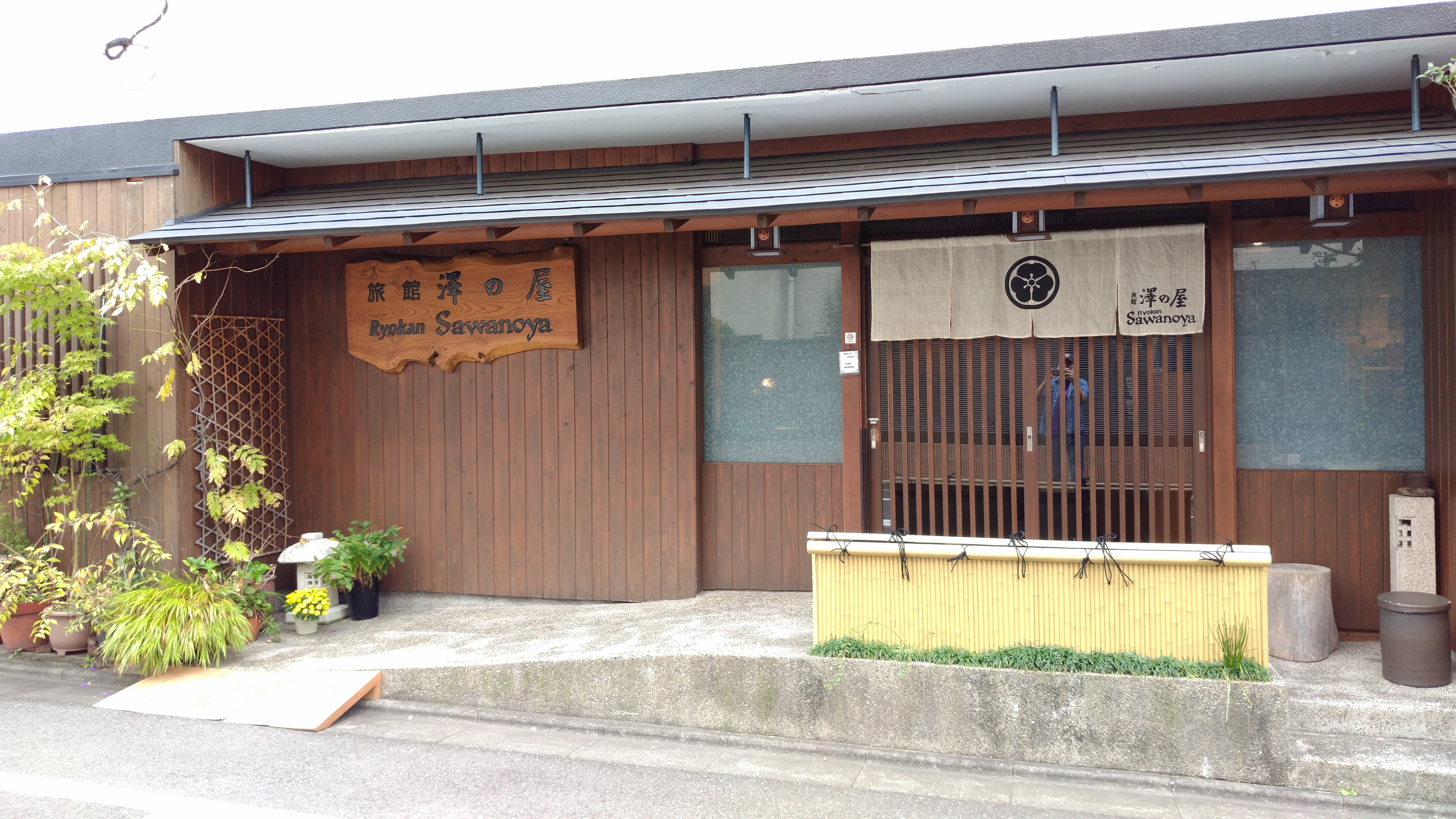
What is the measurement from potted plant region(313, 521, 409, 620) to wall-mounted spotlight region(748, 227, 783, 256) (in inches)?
154

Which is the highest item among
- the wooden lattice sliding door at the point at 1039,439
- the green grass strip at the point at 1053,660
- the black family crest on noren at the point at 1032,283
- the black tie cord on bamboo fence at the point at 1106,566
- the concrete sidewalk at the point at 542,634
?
the black family crest on noren at the point at 1032,283

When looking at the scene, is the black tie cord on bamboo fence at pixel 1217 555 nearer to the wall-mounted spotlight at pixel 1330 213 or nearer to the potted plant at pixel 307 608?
the wall-mounted spotlight at pixel 1330 213

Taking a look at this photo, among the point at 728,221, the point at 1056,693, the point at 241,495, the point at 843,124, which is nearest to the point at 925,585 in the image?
the point at 1056,693

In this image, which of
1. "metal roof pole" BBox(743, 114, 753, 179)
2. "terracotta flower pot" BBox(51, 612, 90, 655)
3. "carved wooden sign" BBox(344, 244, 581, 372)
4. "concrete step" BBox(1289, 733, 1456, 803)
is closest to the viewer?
"concrete step" BBox(1289, 733, 1456, 803)

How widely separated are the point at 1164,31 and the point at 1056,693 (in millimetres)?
4117

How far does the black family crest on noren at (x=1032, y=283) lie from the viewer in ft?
23.6

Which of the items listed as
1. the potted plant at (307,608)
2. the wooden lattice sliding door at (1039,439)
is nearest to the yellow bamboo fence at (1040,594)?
the wooden lattice sliding door at (1039,439)

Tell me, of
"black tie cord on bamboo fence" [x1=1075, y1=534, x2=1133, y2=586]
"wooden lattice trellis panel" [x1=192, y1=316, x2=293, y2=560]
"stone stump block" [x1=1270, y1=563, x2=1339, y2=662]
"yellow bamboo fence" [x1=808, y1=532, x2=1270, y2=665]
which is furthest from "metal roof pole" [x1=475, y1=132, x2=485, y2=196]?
"stone stump block" [x1=1270, y1=563, x2=1339, y2=662]

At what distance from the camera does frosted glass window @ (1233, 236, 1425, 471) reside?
6.73 metres

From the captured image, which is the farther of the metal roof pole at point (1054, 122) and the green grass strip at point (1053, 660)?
the metal roof pole at point (1054, 122)

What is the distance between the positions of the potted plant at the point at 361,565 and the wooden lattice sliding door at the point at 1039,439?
4.12 m

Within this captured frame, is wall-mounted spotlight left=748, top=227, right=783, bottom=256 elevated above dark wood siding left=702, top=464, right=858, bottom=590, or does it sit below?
above

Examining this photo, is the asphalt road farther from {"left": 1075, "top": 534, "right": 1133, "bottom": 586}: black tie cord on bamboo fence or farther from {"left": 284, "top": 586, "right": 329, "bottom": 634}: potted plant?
{"left": 284, "top": 586, "right": 329, "bottom": 634}: potted plant

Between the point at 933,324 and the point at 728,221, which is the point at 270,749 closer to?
the point at 728,221
